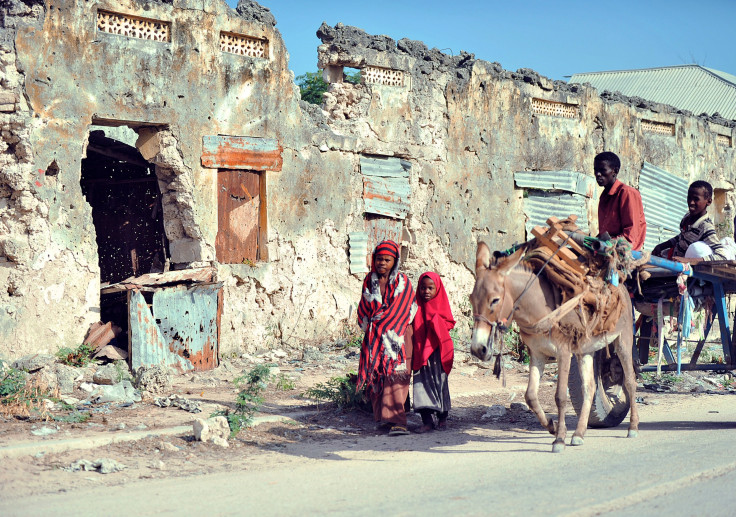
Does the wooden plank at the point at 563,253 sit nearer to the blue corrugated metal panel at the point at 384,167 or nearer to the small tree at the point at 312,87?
the blue corrugated metal panel at the point at 384,167

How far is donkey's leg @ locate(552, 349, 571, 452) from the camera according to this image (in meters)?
5.73

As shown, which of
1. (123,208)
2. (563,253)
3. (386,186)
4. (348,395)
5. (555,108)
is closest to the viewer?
(563,253)

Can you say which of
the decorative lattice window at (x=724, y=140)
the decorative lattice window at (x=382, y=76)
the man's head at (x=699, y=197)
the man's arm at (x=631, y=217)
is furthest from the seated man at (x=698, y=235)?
the decorative lattice window at (x=724, y=140)

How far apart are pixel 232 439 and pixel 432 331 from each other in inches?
71.0

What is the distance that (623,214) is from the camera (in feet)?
22.2

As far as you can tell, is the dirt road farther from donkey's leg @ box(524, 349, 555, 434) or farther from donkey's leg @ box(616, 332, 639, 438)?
donkey's leg @ box(616, 332, 639, 438)

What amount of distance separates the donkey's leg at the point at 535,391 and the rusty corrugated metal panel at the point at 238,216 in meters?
5.22

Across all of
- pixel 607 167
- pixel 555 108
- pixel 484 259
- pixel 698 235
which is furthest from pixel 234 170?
pixel 555 108

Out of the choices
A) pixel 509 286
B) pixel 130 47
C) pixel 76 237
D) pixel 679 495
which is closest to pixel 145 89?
pixel 130 47

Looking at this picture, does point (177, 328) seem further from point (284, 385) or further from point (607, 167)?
point (607, 167)

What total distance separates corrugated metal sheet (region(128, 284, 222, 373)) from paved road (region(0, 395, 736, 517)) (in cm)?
330

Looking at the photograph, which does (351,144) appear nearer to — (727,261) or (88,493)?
(727,261)

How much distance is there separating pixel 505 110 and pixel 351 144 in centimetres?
318

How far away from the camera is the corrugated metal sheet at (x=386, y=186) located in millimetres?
11609
